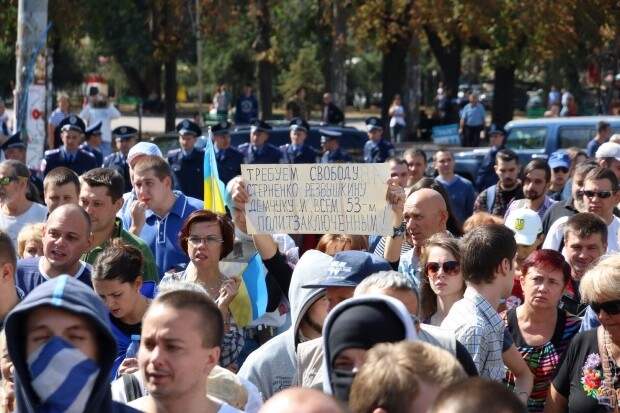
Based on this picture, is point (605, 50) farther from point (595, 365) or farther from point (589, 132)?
point (595, 365)

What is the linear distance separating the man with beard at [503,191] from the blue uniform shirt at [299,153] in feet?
23.4

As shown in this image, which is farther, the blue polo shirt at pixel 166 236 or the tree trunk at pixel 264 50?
the tree trunk at pixel 264 50

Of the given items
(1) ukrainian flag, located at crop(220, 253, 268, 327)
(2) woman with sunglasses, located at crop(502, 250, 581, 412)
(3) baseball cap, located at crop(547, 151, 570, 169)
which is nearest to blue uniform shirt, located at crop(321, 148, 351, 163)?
(3) baseball cap, located at crop(547, 151, 570, 169)

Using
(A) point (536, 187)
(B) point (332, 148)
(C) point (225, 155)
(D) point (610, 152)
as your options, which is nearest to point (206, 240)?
(A) point (536, 187)

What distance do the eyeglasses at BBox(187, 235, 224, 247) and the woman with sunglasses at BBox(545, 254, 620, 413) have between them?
6.90ft

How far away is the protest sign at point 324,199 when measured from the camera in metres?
7.64

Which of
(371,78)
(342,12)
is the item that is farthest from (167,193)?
(371,78)

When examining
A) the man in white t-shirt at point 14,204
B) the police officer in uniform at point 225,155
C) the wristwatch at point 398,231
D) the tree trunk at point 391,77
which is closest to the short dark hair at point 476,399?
the wristwatch at point 398,231

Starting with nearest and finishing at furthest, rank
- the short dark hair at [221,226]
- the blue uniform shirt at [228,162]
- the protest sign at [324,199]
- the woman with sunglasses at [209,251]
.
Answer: the woman with sunglasses at [209,251] → the short dark hair at [221,226] → the protest sign at [324,199] → the blue uniform shirt at [228,162]

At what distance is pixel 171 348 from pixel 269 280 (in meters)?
3.04

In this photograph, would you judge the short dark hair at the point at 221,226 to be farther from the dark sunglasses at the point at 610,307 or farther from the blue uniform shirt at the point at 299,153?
the blue uniform shirt at the point at 299,153

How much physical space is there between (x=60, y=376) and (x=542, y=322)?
3.32 m

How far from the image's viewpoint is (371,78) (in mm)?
65750

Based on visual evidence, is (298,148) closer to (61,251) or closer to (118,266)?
(61,251)
